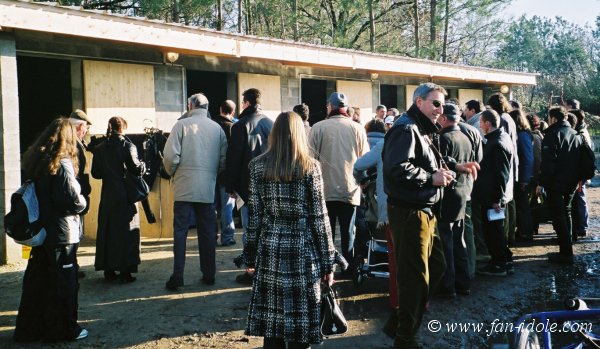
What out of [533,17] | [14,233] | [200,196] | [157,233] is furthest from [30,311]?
[533,17]

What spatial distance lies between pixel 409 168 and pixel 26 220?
2.96 meters

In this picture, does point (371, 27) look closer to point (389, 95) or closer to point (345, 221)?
point (389, 95)

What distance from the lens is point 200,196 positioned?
5910mm

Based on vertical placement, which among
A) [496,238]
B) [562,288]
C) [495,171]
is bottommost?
[562,288]

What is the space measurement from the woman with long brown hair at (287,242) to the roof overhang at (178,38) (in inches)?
177

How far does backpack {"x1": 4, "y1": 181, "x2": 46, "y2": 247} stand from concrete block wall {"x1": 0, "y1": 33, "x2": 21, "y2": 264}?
2.92 m

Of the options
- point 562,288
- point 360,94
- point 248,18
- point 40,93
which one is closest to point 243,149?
point 562,288

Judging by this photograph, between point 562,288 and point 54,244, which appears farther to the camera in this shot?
point 562,288

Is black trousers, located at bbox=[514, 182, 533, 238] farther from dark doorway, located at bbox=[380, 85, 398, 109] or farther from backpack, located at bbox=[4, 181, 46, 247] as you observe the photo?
dark doorway, located at bbox=[380, 85, 398, 109]

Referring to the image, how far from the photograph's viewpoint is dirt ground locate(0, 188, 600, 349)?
4.64 m

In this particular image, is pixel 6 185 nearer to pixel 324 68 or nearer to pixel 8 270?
pixel 8 270

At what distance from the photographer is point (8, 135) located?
6875mm

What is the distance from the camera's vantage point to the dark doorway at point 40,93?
10430mm

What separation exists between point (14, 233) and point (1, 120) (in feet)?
10.5
